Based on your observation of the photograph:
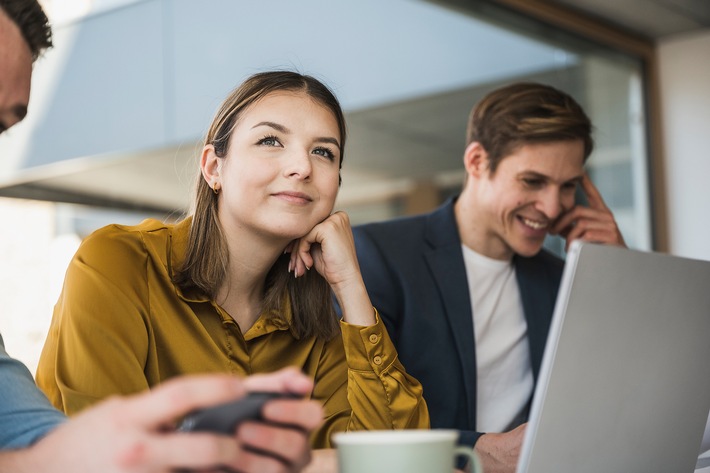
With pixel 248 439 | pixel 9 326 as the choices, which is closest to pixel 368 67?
pixel 9 326

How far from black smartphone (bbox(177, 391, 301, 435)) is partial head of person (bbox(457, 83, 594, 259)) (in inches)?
62.9

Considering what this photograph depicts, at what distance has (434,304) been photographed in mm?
2025

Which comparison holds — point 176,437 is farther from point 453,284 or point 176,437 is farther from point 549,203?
point 549,203

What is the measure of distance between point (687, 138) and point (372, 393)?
11.8ft

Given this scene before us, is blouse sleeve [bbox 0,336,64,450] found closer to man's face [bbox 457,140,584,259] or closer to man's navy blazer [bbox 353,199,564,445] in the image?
man's navy blazer [bbox 353,199,564,445]

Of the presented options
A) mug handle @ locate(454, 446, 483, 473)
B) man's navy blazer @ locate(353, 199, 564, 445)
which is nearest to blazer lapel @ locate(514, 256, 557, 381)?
man's navy blazer @ locate(353, 199, 564, 445)

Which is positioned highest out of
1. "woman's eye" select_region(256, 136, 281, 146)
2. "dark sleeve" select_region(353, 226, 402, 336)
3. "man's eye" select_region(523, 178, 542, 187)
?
"man's eye" select_region(523, 178, 542, 187)

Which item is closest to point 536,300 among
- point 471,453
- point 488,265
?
point 488,265

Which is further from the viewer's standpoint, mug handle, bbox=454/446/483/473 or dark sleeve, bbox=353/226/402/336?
dark sleeve, bbox=353/226/402/336

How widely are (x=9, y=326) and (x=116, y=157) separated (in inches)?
28.8

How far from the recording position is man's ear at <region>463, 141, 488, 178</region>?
2.29m

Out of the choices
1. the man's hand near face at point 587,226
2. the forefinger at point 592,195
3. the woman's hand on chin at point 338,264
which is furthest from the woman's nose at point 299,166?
the forefinger at point 592,195

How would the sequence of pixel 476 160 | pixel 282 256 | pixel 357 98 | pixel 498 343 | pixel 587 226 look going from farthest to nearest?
pixel 357 98 → pixel 587 226 → pixel 476 160 → pixel 498 343 → pixel 282 256

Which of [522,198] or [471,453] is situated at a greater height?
[522,198]
